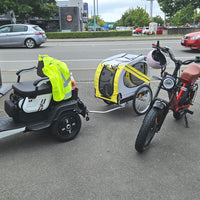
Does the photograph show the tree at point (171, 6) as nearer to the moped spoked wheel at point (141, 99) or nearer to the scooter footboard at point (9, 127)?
the moped spoked wheel at point (141, 99)

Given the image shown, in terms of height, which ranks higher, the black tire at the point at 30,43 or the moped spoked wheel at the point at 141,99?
the black tire at the point at 30,43

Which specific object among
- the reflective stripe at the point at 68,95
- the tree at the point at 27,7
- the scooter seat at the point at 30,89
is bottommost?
the reflective stripe at the point at 68,95

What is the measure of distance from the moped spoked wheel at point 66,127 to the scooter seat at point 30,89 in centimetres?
A: 46

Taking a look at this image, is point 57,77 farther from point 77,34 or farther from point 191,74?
point 77,34

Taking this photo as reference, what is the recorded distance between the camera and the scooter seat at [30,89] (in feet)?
10.1

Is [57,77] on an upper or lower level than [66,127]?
upper

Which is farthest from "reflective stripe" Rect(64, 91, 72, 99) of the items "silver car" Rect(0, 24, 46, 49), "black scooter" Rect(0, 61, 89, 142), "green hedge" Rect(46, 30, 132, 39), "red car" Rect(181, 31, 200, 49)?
"green hedge" Rect(46, 30, 132, 39)

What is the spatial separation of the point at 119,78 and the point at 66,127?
1.33 metres

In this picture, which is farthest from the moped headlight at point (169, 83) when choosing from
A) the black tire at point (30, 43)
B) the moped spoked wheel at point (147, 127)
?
the black tire at point (30, 43)

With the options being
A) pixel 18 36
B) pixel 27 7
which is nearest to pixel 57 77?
pixel 18 36

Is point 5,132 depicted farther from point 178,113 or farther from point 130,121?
point 178,113

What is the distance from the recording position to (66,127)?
3.42 metres

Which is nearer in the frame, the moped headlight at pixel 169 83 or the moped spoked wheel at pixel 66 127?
the moped headlight at pixel 169 83

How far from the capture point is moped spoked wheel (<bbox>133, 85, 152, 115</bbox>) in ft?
14.0
